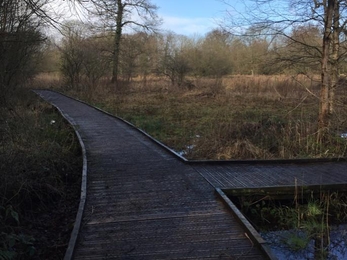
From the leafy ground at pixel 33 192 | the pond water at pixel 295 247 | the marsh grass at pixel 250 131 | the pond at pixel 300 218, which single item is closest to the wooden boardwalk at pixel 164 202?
the pond at pixel 300 218

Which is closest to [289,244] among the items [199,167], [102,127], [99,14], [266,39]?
[199,167]

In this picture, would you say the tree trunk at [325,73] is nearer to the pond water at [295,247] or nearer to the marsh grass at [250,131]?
the marsh grass at [250,131]

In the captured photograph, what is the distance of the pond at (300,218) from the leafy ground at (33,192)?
2552 mm

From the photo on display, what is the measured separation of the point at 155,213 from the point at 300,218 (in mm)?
2196

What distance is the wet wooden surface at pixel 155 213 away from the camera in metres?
3.69

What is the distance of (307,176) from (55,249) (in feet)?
14.0

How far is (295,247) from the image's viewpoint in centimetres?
444

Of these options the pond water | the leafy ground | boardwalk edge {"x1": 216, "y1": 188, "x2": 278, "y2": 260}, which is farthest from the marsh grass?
boardwalk edge {"x1": 216, "y1": 188, "x2": 278, "y2": 260}

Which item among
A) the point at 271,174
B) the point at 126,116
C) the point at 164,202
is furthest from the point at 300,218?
the point at 126,116

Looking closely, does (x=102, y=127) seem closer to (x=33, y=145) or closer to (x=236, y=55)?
(x=33, y=145)

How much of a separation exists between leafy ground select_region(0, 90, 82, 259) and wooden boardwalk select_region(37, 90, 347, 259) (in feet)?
1.51

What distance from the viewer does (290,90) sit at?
81.9 ft

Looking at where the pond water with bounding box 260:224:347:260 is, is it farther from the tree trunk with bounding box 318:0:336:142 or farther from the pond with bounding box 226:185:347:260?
the tree trunk with bounding box 318:0:336:142

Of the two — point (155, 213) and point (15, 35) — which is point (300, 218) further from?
point (15, 35)
